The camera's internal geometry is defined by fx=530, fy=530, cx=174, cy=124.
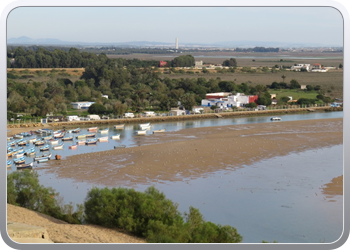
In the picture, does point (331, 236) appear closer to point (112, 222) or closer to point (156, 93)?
point (112, 222)

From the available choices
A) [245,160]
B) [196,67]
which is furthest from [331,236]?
[196,67]

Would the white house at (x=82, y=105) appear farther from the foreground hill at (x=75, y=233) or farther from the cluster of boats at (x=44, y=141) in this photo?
the foreground hill at (x=75, y=233)

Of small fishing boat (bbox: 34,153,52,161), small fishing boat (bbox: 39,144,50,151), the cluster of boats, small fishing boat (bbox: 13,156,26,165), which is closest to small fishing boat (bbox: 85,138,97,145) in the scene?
the cluster of boats

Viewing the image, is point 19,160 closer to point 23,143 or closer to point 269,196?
point 23,143

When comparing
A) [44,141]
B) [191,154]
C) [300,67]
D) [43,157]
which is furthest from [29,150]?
[300,67]

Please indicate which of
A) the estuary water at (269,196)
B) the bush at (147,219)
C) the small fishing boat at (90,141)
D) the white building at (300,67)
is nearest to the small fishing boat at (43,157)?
the estuary water at (269,196)

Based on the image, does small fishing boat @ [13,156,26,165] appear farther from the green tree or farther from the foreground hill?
the green tree
